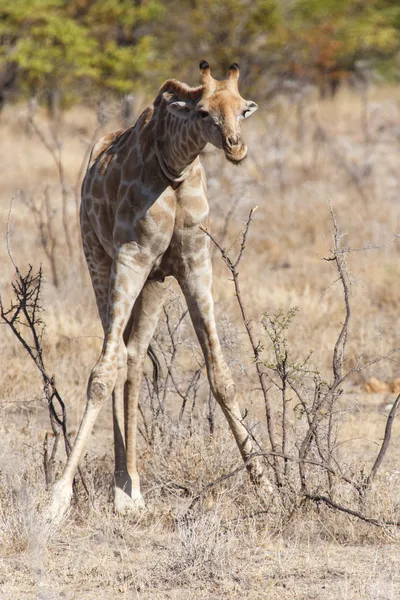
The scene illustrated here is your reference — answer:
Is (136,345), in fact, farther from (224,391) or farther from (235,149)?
(235,149)

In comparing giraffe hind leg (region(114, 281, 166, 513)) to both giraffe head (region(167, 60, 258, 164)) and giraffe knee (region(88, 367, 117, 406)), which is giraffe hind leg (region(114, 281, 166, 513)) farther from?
giraffe head (region(167, 60, 258, 164))

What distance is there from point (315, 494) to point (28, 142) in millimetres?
17013

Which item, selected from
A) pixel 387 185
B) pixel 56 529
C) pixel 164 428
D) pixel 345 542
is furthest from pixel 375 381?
pixel 387 185

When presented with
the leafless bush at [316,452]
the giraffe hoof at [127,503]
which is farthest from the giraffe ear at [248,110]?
the giraffe hoof at [127,503]

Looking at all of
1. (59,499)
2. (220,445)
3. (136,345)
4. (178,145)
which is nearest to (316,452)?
(220,445)

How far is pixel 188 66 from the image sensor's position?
22.5 metres

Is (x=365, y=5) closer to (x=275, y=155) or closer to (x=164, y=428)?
(x=275, y=155)

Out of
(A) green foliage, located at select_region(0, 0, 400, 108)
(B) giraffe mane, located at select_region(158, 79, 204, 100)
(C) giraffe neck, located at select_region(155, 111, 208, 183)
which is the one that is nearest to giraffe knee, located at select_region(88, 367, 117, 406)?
(C) giraffe neck, located at select_region(155, 111, 208, 183)

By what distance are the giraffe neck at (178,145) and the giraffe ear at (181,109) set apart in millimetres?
29

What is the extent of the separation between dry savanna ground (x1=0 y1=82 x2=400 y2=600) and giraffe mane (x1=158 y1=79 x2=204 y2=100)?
0.95 m

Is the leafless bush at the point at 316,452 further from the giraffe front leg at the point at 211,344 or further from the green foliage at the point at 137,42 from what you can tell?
the green foliage at the point at 137,42

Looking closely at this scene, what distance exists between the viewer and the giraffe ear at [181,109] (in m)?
4.46

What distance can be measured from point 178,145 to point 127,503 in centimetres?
186

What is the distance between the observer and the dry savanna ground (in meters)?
4.15
